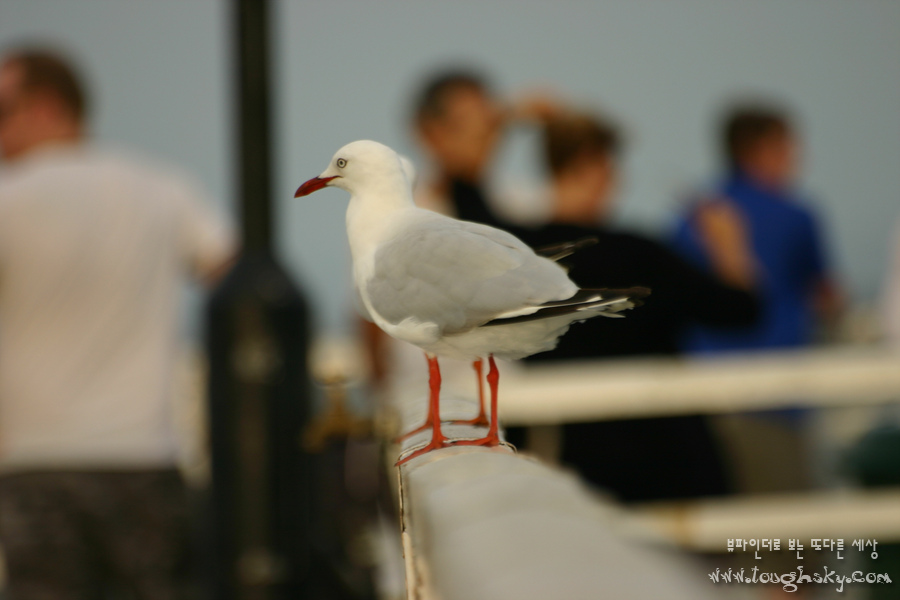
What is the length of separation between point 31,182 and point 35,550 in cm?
142

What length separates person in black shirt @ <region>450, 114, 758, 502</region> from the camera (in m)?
2.30

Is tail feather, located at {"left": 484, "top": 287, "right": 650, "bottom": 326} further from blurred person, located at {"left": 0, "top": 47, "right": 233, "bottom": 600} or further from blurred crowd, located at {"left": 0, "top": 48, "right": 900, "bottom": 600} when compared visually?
blurred person, located at {"left": 0, "top": 47, "right": 233, "bottom": 600}

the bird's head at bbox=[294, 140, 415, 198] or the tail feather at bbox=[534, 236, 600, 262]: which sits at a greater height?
the bird's head at bbox=[294, 140, 415, 198]

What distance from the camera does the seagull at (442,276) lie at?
944 millimetres

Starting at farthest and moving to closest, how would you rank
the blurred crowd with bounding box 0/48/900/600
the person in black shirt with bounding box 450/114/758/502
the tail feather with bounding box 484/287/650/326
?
1. the blurred crowd with bounding box 0/48/900/600
2. the person in black shirt with bounding box 450/114/758/502
3. the tail feather with bounding box 484/287/650/326

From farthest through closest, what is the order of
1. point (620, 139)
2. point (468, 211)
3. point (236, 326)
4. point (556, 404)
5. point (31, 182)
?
point (556, 404)
point (236, 326)
point (31, 182)
point (620, 139)
point (468, 211)

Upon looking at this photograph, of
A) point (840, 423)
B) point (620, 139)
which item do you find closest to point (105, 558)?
point (620, 139)

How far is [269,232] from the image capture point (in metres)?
3.97

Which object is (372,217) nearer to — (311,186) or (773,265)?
(311,186)

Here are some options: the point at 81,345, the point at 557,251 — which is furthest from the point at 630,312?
the point at 81,345

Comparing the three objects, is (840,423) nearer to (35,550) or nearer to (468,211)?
(35,550)

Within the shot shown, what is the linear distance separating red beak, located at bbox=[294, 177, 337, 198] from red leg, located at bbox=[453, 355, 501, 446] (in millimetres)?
330

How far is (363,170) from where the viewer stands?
94 cm

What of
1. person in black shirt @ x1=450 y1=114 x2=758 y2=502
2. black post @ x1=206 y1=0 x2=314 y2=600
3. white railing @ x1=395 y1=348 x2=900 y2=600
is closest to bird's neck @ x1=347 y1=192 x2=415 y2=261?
white railing @ x1=395 y1=348 x2=900 y2=600
